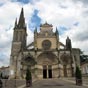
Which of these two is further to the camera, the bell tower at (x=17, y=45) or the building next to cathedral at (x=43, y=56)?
the bell tower at (x=17, y=45)

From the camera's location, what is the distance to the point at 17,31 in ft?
163

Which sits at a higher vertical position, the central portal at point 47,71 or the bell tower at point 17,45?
the bell tower at point 17,45

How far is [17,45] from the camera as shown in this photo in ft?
158

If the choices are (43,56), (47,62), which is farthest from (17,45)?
(47,62)

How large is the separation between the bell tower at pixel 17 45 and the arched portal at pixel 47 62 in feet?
16.3

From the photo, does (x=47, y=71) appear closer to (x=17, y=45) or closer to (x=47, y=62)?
(x=47, y=62)

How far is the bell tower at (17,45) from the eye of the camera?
46.3m

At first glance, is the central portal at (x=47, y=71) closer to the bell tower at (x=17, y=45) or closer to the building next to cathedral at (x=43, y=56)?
the building next to cathedral at (x=43, y=56)

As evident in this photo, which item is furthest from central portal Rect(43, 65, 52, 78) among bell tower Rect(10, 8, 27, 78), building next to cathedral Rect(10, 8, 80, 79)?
bell tower Rect(10, 8, 27, 78)

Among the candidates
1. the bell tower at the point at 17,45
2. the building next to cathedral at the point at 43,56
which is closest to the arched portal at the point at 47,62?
the building next to cathedral at the point at 43,56

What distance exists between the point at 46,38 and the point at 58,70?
29.1 ft

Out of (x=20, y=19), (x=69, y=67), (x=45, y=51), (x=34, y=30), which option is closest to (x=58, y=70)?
(x=69, y=67)

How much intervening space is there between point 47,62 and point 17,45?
864 cm

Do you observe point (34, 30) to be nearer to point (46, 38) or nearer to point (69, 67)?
point (46, 38)
